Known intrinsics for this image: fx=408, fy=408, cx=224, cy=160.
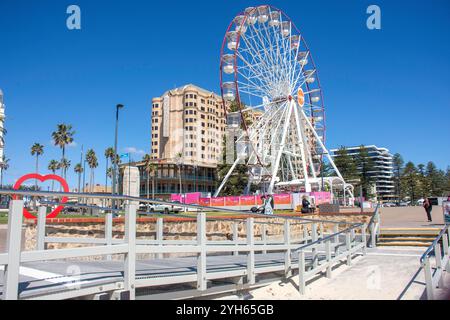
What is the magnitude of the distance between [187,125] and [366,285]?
4273 inches

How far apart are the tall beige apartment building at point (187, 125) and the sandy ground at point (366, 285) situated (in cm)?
10215

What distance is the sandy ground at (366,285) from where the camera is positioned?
23.9 ft

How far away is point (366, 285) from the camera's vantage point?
27.1 feet

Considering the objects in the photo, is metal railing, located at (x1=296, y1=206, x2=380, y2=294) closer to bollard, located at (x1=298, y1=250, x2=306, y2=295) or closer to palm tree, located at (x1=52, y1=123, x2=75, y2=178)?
bollard, located at (x1=298, y1=250, x2=306, y2=295)

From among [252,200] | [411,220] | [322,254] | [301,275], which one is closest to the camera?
[301,275]

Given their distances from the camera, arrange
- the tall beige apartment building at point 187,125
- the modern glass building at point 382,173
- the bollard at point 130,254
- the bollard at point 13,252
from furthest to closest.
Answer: the modern glass building at point 382,173 → the tall beige apartment building at point 187,125 → the bollard at point 130,254 → the bollard at point 13,252

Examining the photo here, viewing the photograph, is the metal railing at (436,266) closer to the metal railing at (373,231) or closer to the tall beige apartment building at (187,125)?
the metal railing at (373,231)

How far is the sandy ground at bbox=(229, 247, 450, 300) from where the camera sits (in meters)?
7.28

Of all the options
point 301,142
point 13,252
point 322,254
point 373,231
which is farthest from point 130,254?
point 301,142

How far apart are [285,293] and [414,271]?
10.8 ft

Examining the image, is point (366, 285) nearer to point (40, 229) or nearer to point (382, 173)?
point (40, 229)

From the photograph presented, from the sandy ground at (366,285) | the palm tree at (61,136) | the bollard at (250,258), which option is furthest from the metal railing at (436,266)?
the palm tree at (61,136)
